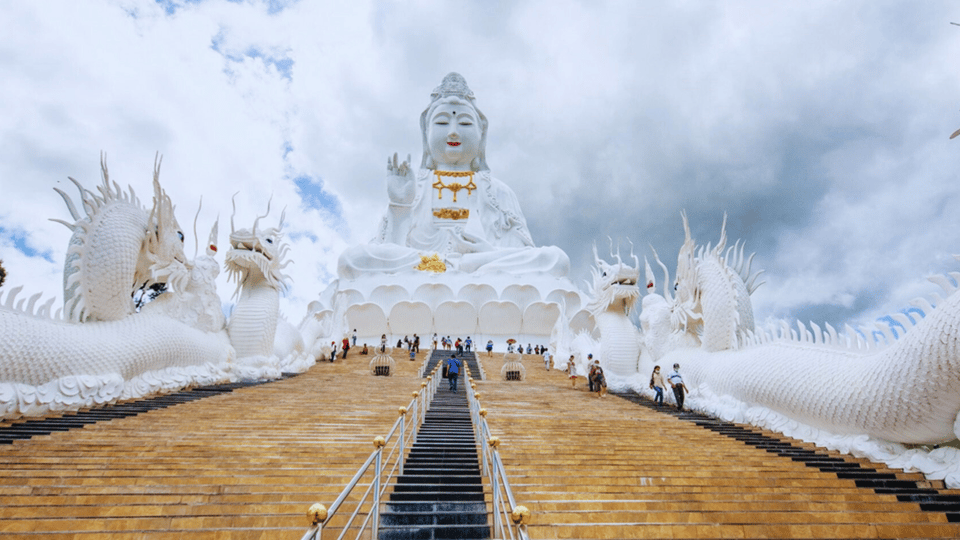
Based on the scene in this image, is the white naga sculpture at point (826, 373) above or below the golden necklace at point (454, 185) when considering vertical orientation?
below

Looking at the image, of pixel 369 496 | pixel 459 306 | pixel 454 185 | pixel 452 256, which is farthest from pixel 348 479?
pixel 454 185

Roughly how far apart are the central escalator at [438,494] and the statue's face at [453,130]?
2191cm

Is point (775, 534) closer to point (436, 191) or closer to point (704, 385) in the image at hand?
point (704, 385)

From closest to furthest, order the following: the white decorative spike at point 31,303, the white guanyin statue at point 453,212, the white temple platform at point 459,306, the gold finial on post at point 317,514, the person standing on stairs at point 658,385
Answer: the gold finial on post at point 317,514 → the white decorative spike at point 31,303 → the person standing on stairs at point 658,385 → the white temple platform at point 459,306 → the white guanyin statue at point 453,212

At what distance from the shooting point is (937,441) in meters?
4.70

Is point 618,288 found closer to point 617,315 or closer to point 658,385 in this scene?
point 617,315

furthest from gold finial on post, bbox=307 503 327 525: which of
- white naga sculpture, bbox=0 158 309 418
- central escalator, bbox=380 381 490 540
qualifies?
white naga sculpture, bbox=0 158 309 418

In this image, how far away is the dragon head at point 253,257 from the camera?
426 inches

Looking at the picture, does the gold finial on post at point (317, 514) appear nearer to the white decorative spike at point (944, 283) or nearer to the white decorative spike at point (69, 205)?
the white decorative spike at point (944, 283)

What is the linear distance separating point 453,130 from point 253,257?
16.7 meters

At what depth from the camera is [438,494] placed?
3748 mm

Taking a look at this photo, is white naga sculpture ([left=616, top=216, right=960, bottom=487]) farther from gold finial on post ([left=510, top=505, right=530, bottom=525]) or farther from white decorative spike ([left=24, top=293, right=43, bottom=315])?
white decorative spike ([left=24, top=293, right=43, bottom=315])

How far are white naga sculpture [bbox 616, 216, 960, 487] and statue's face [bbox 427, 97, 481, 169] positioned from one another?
18.1 metres

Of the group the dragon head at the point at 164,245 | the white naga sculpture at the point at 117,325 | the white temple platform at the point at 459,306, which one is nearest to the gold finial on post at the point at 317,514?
the white naga sculpture at the point at 117,325
